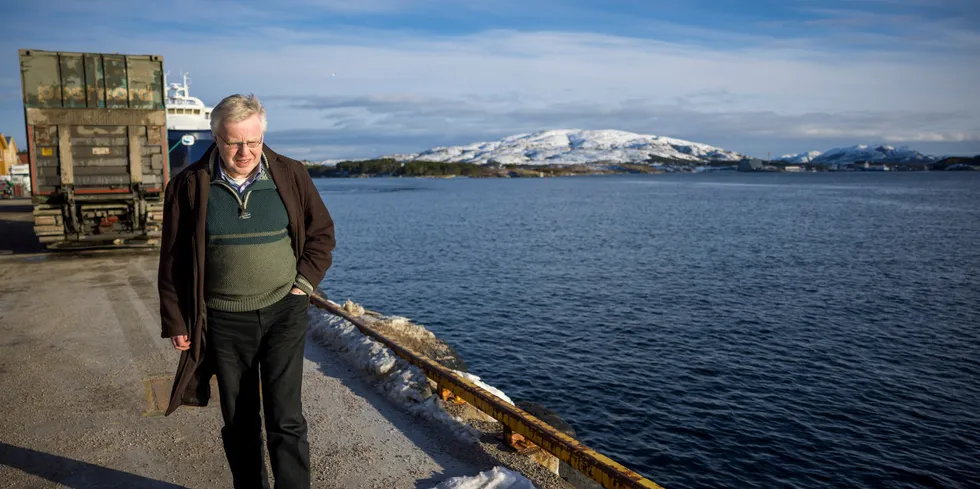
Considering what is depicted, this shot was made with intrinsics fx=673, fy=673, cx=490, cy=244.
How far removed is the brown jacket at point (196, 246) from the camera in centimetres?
345

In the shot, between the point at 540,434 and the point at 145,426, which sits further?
the point at 145,426

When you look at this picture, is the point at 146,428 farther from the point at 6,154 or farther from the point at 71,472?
the point at 6,154

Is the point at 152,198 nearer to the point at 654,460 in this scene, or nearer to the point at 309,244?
the point at 654,460

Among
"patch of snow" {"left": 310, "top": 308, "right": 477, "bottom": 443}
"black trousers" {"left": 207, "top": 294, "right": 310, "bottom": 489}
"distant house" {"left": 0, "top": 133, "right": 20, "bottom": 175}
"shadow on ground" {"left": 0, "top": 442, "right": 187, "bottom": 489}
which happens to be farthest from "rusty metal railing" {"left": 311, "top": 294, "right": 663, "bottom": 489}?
"distant house" {"left": 0, "top": 133, "right": 20, "bottom": 175}

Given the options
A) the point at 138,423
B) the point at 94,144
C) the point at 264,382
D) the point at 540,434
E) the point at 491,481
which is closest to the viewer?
the point at 264,382

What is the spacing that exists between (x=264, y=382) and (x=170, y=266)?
2.65 feet

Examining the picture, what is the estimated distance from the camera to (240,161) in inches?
138

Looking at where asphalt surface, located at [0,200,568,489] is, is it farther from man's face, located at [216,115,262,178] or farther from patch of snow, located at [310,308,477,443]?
man's face, located at [216,115,262,178]

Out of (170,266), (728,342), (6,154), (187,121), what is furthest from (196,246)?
(6,154)

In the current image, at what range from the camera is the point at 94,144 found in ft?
52.2

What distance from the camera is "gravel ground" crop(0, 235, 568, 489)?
4.82 meters

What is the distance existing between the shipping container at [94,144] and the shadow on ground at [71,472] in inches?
492

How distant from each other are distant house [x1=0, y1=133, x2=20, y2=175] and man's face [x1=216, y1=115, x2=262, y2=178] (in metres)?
76.1

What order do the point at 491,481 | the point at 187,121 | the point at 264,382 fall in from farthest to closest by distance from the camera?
the point at 187,121, the point at 491,481, the point at 264,382
